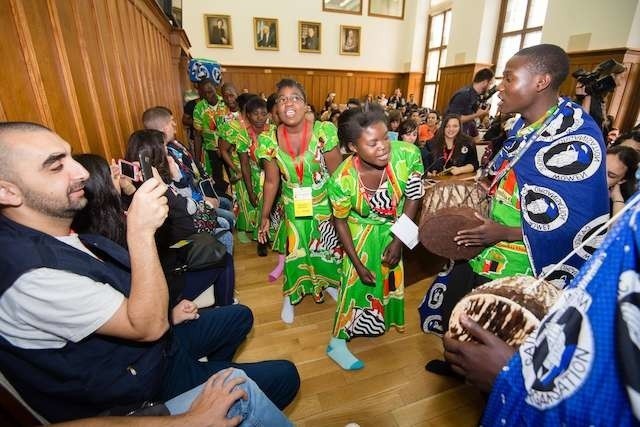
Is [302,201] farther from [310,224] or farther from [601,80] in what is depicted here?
[601,80]

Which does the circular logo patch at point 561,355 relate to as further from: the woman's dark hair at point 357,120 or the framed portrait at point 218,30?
the framed portrait at point 218,30

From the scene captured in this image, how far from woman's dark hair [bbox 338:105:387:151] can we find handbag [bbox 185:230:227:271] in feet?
3.56

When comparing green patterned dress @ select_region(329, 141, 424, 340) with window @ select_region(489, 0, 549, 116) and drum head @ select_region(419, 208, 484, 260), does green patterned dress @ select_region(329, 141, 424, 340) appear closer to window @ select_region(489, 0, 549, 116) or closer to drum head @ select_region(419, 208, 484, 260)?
drum head @ select_region(419, 208, 484, 260)

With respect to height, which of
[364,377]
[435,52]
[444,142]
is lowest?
[364,377]

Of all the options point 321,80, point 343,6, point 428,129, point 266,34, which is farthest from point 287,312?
point 343,6

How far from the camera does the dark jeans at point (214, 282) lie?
6.46ft

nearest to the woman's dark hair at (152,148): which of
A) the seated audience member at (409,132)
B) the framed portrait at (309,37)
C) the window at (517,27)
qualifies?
the seated audience member at (409,132)

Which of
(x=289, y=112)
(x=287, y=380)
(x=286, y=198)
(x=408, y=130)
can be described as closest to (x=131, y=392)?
(x=287, y=380)

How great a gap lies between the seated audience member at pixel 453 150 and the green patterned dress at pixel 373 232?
1.85 meters

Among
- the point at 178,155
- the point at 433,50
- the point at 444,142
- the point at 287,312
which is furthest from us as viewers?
the point at 433,50

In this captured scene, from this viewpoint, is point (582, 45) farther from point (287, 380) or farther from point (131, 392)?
point (131, 392)

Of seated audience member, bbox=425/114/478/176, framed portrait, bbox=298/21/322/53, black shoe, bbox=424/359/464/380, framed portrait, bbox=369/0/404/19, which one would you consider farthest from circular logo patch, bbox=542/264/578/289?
framed portrait, bbox=369/0/404/19

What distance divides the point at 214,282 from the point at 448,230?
156cm

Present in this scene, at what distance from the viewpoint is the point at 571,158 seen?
4.27 ft
